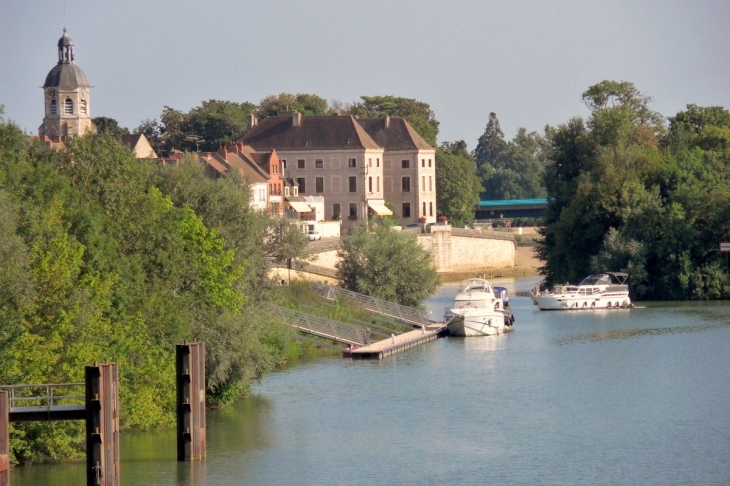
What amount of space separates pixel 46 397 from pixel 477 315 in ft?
107

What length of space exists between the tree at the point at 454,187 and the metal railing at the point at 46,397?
9785 centimetres

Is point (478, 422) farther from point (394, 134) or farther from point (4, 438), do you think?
point (394, 134)

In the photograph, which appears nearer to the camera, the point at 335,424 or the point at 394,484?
the point at 394,484

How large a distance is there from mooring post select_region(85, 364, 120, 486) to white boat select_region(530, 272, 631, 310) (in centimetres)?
4449

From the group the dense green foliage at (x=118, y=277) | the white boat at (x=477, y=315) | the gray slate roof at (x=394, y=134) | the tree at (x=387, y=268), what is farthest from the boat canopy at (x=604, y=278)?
the gray slate roof at (x=394, y=134)

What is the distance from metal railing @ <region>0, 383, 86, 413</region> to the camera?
27.8 meters

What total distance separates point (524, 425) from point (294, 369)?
1244cm

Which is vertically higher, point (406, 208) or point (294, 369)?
point (406, 208)

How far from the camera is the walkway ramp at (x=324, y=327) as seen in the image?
5191 centimetres

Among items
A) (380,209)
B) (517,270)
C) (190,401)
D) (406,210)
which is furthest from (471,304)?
(406,210)

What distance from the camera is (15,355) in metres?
29.3

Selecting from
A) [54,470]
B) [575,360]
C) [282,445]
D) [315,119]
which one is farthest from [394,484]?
[315,119]

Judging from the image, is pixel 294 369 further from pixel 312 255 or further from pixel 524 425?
pixel 312 255

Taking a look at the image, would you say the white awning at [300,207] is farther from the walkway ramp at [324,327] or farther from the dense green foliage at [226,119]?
the walkway ramp at [324,327]
